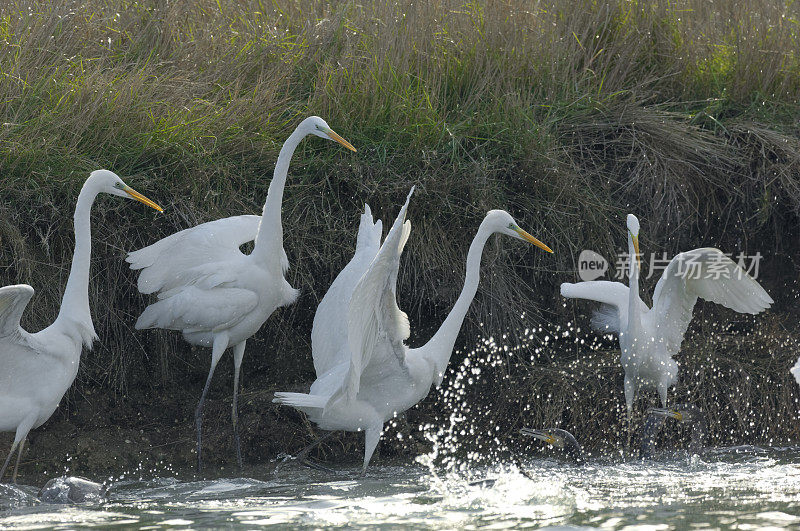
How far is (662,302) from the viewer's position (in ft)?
20.3

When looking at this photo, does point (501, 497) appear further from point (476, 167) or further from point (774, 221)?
point (774, 221)

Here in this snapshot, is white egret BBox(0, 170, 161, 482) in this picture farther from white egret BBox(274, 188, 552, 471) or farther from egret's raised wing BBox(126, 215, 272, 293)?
white egret BBox(274, 188, 552, 471)

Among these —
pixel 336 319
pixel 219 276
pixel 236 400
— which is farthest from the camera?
pixel 236 400

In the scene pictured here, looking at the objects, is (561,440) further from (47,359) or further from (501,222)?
(47,359)

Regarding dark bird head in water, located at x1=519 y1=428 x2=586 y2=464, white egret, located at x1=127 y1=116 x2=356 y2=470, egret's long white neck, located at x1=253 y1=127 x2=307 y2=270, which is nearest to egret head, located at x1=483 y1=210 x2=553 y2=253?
white egret, located at x1=127 y1=116 x2=356 y2=470

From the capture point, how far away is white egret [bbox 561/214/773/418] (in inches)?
231

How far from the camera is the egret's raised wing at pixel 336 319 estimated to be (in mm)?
5465

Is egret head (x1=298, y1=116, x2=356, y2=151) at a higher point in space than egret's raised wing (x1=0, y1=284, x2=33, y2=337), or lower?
higher

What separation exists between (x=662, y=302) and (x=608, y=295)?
1.06 ft

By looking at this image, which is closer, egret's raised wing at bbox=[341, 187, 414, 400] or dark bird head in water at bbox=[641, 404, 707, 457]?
egret's raised wing at bbox=[341, 187, 414, 400]

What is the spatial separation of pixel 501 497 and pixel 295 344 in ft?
7.56

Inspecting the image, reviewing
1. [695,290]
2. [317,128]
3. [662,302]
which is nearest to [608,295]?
[662,302]

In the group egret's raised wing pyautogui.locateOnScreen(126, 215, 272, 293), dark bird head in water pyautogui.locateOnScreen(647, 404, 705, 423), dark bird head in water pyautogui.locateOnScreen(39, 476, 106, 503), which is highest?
egret's raised wing pyautogui.locateOnScreen(126, 215, 272, 293)

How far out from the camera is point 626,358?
6031mm
